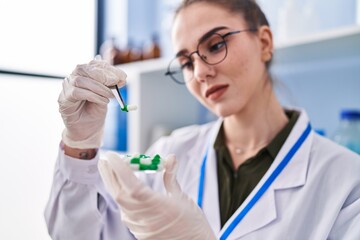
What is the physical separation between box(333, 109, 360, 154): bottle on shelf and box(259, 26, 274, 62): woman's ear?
38 centimetres

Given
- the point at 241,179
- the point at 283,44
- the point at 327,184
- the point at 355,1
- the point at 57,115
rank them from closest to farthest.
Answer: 1. the point at 57,115
2. the point at 327,184
3. the point at 241,179
4. the point at 283,44
5. the point at 355,1

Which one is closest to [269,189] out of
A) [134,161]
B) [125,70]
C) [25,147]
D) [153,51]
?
[134,161]

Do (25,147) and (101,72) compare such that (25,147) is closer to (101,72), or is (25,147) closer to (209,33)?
(101,72)

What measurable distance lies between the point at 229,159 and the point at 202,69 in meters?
0.31

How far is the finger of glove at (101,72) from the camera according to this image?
73 centimetres

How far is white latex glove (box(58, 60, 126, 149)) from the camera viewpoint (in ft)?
2.39

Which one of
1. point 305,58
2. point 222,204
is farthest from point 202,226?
point 305,58

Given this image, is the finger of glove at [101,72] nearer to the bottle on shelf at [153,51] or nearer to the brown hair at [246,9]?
the brown hair at [246,9]

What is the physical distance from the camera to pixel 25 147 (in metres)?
0.77

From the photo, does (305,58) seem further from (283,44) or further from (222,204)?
(222,204)

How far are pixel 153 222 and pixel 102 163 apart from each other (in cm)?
14

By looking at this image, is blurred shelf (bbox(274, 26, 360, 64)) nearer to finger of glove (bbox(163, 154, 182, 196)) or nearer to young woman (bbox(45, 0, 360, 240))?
young woman (bbox(45, 0, 360, 240))

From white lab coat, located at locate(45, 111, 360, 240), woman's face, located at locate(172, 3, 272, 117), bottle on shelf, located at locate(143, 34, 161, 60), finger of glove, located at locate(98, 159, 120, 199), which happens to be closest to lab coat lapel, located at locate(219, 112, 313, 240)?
white lab coat, located at locate(45, 111, 360, 240)

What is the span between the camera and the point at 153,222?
606mm
